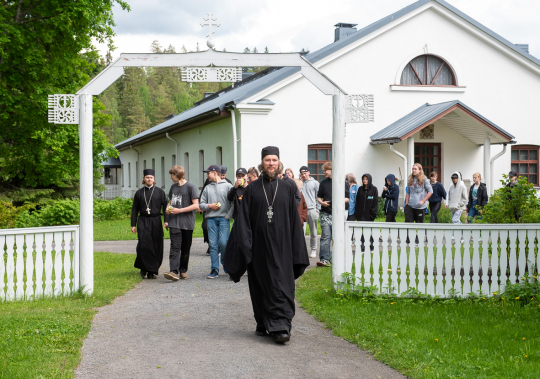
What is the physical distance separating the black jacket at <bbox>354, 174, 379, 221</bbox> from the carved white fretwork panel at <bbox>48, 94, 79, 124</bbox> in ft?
19.1

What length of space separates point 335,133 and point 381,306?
245 centimetres

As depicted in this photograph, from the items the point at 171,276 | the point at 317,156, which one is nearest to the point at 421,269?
the point at 171,276

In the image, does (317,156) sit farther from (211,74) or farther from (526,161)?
(211,74)

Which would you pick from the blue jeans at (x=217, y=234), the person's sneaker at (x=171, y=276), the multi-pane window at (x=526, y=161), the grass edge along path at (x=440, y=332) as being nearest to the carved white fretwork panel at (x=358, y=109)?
the grass edge along path at (x=440, y=332)

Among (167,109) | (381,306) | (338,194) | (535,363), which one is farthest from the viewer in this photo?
(167,109)

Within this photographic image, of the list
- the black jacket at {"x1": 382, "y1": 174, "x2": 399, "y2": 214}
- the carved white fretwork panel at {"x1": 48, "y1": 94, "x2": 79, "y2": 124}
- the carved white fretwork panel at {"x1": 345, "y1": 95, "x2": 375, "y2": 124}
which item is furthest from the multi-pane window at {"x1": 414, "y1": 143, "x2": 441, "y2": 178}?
the carved white fretwork panel at {"x1": 48, "y1": 94, "x2": 79, "y2": 124}

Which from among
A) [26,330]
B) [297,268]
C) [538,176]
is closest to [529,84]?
[538,176]

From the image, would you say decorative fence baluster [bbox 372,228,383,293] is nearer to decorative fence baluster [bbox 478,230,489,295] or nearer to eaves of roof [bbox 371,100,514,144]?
decorative fence baluster [bbox 478,230,489,295]

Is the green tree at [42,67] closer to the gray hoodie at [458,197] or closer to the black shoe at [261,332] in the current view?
the gray hoodie at [458,197]

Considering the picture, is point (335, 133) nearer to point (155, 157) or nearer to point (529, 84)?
point (529, 84)

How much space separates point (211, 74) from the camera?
8.34 m

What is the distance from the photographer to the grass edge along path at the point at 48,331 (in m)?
5.12

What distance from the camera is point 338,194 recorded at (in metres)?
8.27

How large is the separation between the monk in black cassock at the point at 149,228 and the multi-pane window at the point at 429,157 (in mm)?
15607
